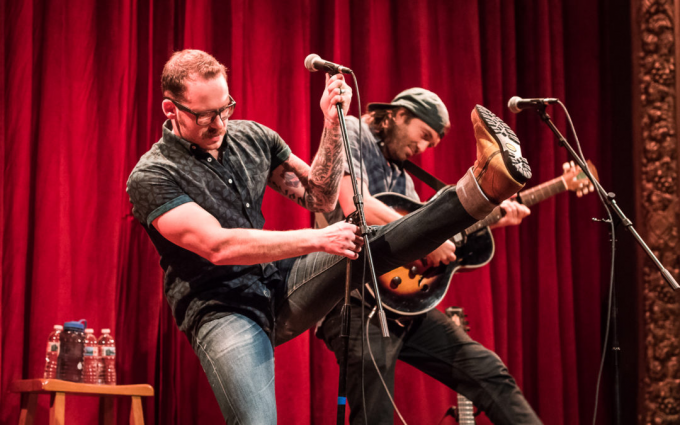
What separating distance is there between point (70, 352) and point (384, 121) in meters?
1.81

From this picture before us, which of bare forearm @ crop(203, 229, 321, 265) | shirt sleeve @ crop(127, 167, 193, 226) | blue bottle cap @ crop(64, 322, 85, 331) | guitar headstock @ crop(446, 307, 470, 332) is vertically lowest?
blue bottle cap @ crop(64, 322, 85, 331)

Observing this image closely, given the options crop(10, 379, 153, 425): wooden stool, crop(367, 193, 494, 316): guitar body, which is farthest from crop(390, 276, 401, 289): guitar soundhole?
crop(10, 379, 153, 425): wooden stool

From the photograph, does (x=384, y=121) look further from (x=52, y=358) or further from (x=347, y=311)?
(x=52, y=358)

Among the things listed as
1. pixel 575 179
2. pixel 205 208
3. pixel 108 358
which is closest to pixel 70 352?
pixel 108 358

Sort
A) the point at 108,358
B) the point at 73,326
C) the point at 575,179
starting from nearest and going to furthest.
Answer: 1. the point at 73,326
2. the point at 108,358
3. the point at 575,179

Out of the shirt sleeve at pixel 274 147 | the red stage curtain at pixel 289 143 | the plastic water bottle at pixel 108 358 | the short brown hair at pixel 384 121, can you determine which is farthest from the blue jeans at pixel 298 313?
the red stage curtain at pixel 289 143

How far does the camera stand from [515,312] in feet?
15.2

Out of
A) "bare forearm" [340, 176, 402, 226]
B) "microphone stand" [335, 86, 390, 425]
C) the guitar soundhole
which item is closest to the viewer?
"microphone stand" [335, 86, 390, 425]

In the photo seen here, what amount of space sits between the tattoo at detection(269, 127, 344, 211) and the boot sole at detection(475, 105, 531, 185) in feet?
2.01

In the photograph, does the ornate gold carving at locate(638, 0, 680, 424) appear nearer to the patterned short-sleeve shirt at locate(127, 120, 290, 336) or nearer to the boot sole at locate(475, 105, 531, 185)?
the boot sole at locate(475, 105, 531, 185)

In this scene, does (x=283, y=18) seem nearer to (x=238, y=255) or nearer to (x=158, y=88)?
(x=158, y=88)

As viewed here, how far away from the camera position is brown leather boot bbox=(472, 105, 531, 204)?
6.19 ft

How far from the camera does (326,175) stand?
2578 millimetres

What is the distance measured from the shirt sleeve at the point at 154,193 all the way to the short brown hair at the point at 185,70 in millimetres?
295
